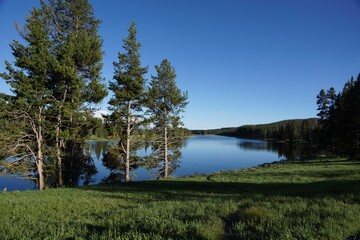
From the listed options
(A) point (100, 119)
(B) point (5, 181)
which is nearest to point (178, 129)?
(A) point (100, 119)

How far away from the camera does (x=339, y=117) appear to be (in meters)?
32.0

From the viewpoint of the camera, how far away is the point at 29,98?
21531 millimetres

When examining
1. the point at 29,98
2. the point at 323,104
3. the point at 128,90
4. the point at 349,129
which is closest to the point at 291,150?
the point at 323,104

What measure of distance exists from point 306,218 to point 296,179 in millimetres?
17345

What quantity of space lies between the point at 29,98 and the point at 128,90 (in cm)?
917

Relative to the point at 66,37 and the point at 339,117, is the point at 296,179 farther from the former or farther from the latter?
the point at 66,37

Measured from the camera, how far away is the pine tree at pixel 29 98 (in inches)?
832

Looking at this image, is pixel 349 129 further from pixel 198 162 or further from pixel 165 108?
pixel 198 162

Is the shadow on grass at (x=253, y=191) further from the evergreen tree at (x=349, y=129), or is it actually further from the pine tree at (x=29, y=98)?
the evergreen tree at (x=349, y=129)

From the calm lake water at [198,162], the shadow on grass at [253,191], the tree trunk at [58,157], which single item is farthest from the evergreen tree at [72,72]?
the shadow on grass at [253,191]

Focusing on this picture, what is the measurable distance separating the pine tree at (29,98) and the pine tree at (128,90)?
6.67 m

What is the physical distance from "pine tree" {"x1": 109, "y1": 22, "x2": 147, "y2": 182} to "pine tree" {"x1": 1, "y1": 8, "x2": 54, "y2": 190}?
21.9 ft

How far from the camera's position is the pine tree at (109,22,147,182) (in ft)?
89.4

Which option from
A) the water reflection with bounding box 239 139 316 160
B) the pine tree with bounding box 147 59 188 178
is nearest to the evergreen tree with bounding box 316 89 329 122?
the water reflection with bounding box 239 139 316 160
